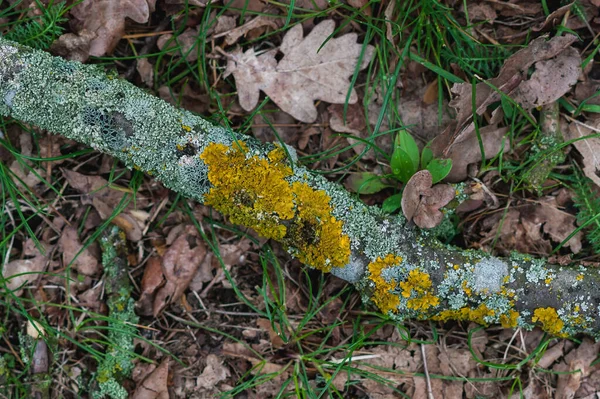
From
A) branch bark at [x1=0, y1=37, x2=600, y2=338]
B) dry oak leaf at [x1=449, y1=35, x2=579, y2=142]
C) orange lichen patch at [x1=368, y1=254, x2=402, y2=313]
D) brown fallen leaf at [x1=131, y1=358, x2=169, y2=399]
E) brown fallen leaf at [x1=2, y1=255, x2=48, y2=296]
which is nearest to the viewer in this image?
branch bark at [x1=0, y1=37, x2=600, y2=338]

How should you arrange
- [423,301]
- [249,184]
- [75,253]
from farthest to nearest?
[75,253] → [423,301] → [249,184]

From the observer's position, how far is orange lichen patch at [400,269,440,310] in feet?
8.27

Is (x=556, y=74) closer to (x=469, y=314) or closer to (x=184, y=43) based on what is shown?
(x=469, y=314)

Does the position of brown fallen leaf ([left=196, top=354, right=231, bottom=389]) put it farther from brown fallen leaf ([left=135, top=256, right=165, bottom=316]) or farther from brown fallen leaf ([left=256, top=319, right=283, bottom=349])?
brown fallen leaf ([left=135, top=256, right=165, bottom=316])

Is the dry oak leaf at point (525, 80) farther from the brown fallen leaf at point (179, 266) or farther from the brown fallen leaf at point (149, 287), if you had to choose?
the brown fallen leaf at point (149, 287)

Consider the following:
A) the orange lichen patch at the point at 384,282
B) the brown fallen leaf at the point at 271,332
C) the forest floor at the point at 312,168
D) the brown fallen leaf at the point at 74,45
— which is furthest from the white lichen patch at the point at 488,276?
the brown fallen leaf at the point at 74,45

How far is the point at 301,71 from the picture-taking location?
2.82 m

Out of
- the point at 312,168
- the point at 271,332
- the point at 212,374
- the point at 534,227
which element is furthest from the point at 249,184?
the point at 534,227

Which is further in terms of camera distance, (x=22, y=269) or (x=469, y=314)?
(x=22, y=269)

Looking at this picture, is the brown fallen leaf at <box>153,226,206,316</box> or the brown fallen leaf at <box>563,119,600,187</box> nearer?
the brown fallen leaf at <box>563,119,600,187</box>

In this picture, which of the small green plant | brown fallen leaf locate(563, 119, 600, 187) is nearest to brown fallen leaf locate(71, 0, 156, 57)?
the small green plant

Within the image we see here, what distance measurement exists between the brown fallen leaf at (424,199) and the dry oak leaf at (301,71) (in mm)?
589

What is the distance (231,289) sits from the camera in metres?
2.92

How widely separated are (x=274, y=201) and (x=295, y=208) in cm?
11
